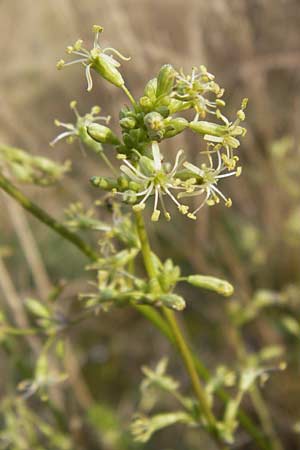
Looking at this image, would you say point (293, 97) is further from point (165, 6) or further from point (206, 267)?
point (206, 267)

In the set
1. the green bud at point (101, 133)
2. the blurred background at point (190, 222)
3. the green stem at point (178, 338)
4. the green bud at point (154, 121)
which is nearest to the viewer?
the green bud at point (154, 121)

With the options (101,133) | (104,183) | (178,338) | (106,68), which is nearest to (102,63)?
(106,68)

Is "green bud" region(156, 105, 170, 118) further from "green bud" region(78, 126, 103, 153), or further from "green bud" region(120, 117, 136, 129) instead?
"green bud" region(78, 126, 103, 153)

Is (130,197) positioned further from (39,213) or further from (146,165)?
(39,213)

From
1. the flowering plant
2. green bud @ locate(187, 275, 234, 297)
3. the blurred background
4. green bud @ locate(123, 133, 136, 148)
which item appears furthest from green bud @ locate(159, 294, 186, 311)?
the blurred background

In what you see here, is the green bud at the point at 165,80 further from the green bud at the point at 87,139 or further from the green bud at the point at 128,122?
the green bud at the point at 87,139

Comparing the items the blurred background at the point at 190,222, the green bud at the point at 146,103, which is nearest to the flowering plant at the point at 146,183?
the green bud at the point at 146,103
